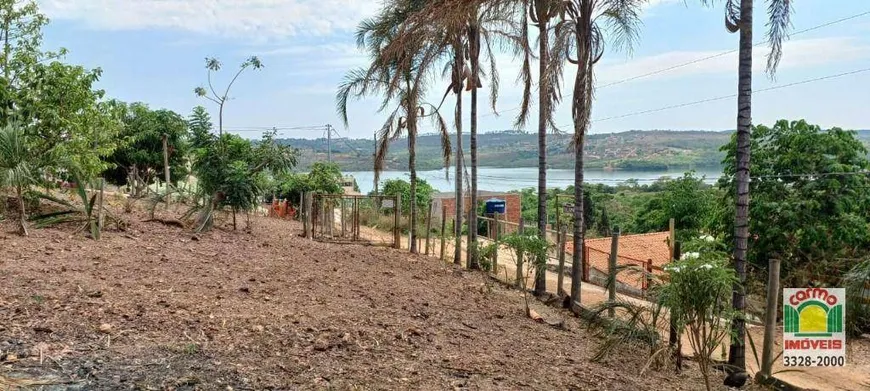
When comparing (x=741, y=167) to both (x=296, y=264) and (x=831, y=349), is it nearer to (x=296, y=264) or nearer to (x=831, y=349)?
(x=831, y=349)

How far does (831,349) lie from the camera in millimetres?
5262

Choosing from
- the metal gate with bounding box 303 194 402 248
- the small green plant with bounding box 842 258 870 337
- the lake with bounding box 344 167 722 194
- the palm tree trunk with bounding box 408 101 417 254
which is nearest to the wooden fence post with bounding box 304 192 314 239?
the metal gate with bounding box 303 194 402 248

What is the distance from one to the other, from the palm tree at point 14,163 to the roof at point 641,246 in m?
14.6

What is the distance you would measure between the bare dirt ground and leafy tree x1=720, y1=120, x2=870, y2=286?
4791mm

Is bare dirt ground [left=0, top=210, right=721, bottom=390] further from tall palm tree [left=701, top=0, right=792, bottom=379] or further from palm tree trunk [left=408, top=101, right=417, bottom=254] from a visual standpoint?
palm tree trunk [left=408, top=101, right=417, bottom=254]

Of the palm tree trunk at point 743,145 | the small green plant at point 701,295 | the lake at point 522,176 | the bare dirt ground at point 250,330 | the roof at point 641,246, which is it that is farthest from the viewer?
the lake at point 522,176

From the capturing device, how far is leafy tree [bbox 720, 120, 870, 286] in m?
10.1

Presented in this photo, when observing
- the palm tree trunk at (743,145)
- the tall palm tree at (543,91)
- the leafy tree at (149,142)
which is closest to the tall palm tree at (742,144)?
the palm tree trunk at (743,145)

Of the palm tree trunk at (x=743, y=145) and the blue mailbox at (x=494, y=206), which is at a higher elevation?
the palm tree trunk at (x=743, y=145)

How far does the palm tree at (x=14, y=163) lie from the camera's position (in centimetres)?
793

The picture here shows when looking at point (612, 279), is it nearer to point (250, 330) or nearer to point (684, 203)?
point (250, 330)

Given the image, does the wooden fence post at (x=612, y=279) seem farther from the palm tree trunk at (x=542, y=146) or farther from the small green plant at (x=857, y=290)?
the small green plant at (x=857, y=290)

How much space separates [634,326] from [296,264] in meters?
5.43

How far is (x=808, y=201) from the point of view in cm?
1026
